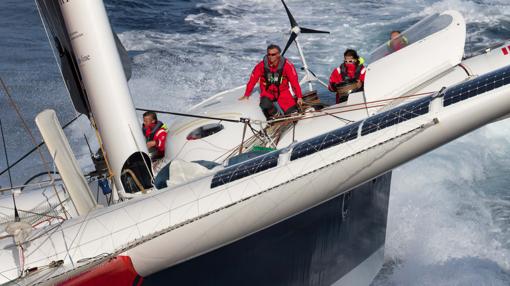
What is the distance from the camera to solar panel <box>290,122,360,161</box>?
5.82m

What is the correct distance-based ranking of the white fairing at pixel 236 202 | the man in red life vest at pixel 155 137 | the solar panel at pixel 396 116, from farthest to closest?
the man in red life vest at pixel 155 137, the solar panel at pixel 396 116, the white fairing at pixel 236 202

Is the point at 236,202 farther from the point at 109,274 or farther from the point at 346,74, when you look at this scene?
the point at 346,74

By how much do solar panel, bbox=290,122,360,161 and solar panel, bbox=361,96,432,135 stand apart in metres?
0.09

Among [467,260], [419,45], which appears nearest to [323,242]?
[419,45]

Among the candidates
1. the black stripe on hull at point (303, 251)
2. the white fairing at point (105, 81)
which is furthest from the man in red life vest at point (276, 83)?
the white fairing at point (105, 81)

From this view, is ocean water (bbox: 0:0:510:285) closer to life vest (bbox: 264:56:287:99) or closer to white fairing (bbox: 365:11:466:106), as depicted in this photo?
life vest (bbox: 264:56:287:99)

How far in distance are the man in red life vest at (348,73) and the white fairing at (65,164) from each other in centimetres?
333

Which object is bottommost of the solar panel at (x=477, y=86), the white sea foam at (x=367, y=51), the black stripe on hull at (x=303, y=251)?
the white sea foam at (x=367, y=51)

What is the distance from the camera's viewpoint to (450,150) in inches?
482

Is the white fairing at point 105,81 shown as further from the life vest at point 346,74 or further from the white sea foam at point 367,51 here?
the white sea foam at point 367,51

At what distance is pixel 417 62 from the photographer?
319 inches

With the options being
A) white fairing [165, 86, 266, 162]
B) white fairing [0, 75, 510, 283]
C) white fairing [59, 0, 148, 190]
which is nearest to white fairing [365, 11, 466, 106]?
white fairing [165, 86, 266, 162]

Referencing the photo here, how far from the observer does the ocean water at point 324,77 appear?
9.99m

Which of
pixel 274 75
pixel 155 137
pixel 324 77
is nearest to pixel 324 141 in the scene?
pixel 274 75
